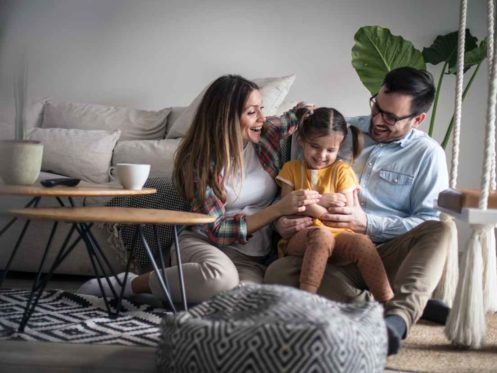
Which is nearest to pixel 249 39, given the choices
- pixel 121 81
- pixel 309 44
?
pixel 309 44

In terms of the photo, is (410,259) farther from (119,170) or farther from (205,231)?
(119,170)

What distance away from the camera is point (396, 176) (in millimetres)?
1797

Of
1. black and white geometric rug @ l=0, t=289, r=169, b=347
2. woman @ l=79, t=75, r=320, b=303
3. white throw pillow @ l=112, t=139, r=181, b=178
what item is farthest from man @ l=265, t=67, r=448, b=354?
white throw pillow @ l=112, t=139, r=181, b=178

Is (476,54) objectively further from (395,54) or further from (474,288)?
(474,288)

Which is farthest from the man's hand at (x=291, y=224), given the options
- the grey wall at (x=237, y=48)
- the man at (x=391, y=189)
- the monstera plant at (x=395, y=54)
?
the grey wall at (x=237, y=48)

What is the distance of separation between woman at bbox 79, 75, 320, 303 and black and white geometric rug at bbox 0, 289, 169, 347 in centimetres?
11

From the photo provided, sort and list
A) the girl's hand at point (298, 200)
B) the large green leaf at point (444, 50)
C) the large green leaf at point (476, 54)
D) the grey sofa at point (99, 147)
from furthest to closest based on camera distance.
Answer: the large green leaf at point (444, 50) < the large green leaf at point (476, 54) < the grey sofa at point (99, 147) < the girl's hand at point (298, 200)

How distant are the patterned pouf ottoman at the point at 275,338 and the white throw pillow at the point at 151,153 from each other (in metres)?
1.52

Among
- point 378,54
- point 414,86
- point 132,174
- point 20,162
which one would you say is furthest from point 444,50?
point 20,162

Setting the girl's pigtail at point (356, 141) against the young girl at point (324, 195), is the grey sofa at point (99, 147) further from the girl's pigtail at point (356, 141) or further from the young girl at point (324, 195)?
the girl's pigtail at point (356, 141)

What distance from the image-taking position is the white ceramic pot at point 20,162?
137 cm

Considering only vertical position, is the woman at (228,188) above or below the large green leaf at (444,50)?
below

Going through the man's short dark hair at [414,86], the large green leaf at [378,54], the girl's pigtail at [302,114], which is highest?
the large green leaf at [378,54]

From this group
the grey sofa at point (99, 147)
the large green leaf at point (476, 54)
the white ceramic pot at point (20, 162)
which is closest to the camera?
the white ceramic pot at point (20, 162)
